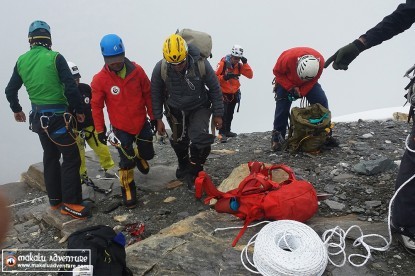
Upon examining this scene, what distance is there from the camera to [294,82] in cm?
638

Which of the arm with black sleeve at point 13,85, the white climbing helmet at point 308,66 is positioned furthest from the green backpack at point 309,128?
the arm with black sleeve at point 13,85

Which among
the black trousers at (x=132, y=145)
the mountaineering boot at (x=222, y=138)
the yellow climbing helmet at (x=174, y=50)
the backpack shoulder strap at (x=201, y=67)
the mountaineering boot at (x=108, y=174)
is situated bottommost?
the mountaineering boot at (x=222, y=138)

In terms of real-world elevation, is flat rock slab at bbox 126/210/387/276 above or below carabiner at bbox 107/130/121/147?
below

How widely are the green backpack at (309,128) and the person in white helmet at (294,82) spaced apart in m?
0.27

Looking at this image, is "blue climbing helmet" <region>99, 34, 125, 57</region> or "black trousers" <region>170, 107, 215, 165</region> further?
"black trousers" <region>170, 107, 215, 165</region>

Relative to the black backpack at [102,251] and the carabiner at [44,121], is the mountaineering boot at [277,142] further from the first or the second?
the black backpack at [102,251]

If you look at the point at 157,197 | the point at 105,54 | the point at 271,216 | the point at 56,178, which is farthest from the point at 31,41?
the point at 271,216

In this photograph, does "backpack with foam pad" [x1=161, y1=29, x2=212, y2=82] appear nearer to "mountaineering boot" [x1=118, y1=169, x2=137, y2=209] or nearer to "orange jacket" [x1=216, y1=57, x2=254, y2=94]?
"mountaineering boot" [x1=118, y1=169, x2=137, y2=209]

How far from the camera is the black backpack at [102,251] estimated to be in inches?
109

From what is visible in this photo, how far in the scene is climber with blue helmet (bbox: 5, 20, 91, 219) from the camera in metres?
4.57

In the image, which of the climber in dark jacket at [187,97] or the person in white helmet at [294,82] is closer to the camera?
the climber in dark jacket at [187,97]

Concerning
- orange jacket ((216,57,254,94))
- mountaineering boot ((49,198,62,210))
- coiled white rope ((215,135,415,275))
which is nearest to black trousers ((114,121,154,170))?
mountaineering boot ((49,198,62,210))

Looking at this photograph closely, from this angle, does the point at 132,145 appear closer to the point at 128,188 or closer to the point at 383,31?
the point at 128,188

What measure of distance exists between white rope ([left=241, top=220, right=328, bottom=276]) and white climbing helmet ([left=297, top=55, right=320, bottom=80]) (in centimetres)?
340
